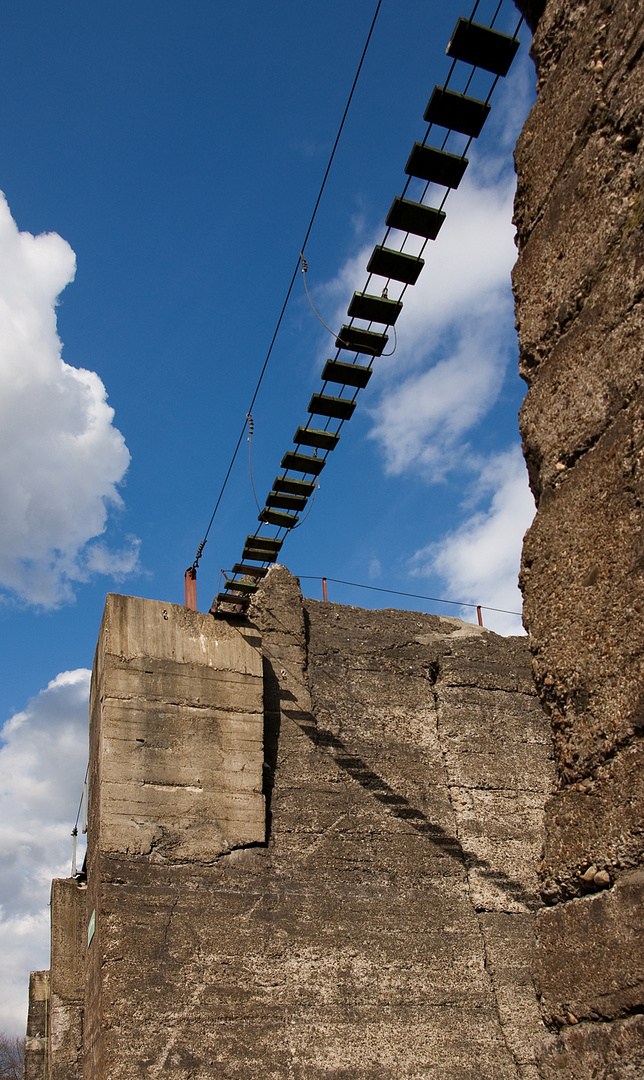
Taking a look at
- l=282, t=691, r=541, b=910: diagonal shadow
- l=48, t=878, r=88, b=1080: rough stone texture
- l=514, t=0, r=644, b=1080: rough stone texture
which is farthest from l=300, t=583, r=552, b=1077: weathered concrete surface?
l=514, t=0, r=644, b=1080: rough stone texture

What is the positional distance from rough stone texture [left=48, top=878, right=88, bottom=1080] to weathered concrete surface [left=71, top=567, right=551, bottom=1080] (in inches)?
77.2

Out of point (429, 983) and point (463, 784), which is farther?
point (463, 784)

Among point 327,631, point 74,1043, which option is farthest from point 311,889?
point 74,1043

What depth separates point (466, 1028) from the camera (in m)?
6.27

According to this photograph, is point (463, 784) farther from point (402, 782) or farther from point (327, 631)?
point (327, 631)

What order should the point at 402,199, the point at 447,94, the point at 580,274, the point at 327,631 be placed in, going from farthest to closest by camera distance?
the point at 327,631 → the point at 402,199 → the point at 447,94 → the point at 580,274

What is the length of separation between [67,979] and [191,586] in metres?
3.65

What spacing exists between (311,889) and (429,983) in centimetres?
102

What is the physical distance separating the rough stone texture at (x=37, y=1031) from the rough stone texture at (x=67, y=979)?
1502mm

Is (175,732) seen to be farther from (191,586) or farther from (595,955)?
(595,955)

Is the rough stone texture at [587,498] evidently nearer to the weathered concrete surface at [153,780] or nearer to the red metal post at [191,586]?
the weathered concrete surface at [153,780]

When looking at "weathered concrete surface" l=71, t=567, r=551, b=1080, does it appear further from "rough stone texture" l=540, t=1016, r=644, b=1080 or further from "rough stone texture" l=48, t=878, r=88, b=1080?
"rough stone texture" l=540, t=1016, r=644, b=1080

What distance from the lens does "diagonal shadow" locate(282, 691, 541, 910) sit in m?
6.98

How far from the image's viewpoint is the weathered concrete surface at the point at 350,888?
18.9 ft
